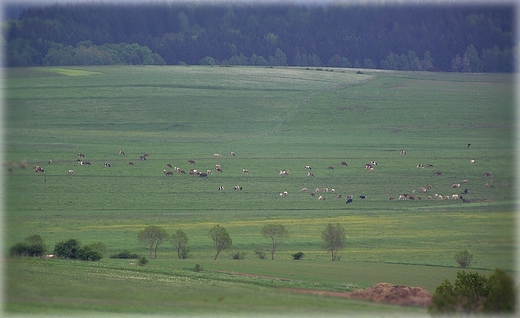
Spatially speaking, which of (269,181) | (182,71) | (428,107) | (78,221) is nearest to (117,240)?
(78,221)

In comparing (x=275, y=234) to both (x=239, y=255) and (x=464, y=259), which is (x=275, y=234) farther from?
(x=464, y=259)

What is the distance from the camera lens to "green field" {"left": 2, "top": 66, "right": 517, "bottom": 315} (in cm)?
1535

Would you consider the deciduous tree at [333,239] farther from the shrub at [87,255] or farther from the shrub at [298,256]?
the shrub at [87,255]

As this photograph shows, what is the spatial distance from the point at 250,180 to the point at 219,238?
22.5 metres

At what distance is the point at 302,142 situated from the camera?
7612cm

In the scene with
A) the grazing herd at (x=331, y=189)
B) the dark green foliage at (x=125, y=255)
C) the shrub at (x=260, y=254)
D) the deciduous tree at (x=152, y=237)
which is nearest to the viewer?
the dark green foliage at (x=125, y=255)

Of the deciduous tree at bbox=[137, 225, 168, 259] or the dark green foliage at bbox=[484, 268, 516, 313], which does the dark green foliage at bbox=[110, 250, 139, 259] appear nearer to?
the deciduous tree at bbox=[137, 225, 168, 259]

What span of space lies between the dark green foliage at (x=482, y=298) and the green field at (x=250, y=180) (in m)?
0.76

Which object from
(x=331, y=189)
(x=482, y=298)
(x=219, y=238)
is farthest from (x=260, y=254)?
(x=331, y=189)

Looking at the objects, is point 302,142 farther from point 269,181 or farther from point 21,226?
point 21,226

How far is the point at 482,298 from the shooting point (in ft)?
54.9

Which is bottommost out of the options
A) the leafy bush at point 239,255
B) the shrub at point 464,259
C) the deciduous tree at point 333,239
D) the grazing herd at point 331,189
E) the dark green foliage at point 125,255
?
the dark green foliage at point 125,255

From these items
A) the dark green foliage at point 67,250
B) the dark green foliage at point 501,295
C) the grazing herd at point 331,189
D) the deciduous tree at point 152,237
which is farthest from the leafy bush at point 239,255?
the dark green foliage at point 501,295

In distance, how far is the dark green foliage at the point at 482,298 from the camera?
50.5ft
